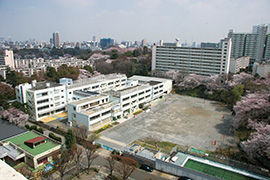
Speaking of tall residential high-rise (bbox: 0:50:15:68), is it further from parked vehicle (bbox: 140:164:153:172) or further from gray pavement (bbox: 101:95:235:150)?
parked vehicle (bbox: 140:164:153:172)

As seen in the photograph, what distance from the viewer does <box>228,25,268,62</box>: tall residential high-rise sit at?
2131 inches

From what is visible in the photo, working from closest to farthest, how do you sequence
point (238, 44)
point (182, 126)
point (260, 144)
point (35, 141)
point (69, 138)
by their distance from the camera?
point (260, 144)
point (35, 141)
point (69, 138)
point (182, 126)
point (238, 44)

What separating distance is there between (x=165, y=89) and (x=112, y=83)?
8.35m

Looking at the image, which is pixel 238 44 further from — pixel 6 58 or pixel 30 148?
pixel 6 58

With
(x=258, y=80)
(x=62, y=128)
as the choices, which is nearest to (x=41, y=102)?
(x=62, y=128)

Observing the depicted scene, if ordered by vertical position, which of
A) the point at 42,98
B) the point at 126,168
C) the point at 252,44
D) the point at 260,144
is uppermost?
the point at 252,44

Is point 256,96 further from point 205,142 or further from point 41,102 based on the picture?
point 41,102

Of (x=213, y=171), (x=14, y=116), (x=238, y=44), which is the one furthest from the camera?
(x=238, y=44)

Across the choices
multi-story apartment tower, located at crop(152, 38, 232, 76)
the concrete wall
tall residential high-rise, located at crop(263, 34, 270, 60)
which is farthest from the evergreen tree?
tall residential high-rise, located at crop(263, 34, 270, 60)

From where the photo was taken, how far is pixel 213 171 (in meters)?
12.3

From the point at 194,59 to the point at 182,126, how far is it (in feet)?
72.5

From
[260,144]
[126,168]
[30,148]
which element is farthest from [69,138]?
[260,144]

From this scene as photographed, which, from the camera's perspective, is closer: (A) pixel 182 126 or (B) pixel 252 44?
(A) pixel 182 126

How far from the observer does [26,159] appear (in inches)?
525
